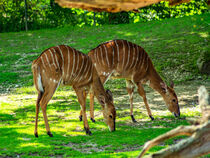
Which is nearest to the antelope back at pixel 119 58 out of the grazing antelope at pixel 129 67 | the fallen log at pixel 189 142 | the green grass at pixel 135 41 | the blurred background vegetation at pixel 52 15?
the grazing antelope at pixel 129 67

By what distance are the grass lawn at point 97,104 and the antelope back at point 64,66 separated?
3.10 ft

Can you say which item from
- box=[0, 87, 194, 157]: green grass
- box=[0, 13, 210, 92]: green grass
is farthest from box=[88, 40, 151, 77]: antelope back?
box=[0, 13, 210, 92]: green grass

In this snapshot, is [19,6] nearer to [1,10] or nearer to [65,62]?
[1,10]

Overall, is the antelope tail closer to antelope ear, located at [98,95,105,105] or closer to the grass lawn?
A: the grass lawn

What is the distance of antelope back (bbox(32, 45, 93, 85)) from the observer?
659 cm

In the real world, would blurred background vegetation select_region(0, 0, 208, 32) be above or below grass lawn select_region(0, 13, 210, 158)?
above

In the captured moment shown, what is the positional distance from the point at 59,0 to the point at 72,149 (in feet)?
11.1

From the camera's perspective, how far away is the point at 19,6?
20.1 metres

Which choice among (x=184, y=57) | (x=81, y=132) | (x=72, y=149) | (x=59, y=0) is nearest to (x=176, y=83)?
(x=184, y=57)

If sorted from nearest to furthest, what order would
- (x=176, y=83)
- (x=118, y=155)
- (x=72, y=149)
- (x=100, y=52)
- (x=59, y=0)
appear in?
(x=59, y=0)
(x=118, y=155)
(x=72, y=149)
(x=100, y=52)
(x=176, y=83)

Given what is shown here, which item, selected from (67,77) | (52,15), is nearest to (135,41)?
(52,15)

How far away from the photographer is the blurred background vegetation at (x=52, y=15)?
19.7 metres

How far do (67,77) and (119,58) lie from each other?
1.57 meters

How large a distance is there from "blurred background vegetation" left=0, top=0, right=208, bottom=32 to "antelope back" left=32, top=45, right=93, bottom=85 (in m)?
12.4
